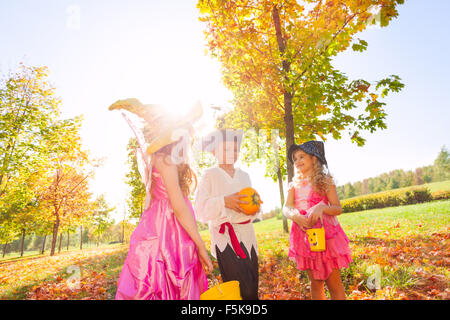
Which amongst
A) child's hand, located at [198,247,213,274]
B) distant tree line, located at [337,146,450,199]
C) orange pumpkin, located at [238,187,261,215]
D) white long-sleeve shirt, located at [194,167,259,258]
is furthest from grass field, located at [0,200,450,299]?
distant tree line, located at [337,146,450,199]

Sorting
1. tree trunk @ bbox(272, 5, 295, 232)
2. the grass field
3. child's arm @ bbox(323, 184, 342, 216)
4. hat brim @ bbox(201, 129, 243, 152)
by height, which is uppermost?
tree trunk @ bbox(272, 5, 295, 232)

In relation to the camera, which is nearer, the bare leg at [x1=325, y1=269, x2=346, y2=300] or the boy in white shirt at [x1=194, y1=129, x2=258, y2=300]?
the boy in white shirt at [x1=194, y1=129, x2=258, y2=300]

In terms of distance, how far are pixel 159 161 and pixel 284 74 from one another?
4.41m

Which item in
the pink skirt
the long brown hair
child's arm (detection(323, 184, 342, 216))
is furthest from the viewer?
child's arm (detection(323, 184, 342, 216))

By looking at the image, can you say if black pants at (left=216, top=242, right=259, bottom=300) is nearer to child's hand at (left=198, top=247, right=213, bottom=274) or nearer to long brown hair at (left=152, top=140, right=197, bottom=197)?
child's hand at (left=198, top=247, right=213, bottom=274)

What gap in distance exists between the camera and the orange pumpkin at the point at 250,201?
2.40m

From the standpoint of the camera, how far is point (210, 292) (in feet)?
5.39

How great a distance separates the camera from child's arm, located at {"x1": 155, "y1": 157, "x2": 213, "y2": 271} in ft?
5.92

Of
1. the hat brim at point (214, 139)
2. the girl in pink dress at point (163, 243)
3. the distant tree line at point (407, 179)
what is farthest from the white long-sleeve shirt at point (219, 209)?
the distant tree line at point (407, 179)

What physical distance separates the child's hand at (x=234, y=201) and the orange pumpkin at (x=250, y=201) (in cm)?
3

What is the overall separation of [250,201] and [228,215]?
0.93 feet

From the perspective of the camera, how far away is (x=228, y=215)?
2.50 metres

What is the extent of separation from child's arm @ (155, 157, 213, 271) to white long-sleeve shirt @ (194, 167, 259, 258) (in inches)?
22.8
